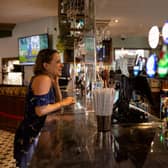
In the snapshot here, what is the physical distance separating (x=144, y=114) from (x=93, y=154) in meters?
0.81

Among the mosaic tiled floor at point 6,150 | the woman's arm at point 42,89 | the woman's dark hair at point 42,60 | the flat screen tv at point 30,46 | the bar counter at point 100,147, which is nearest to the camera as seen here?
the bar counter at point 100,147

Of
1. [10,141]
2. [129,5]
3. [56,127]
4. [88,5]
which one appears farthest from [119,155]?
[10,141]

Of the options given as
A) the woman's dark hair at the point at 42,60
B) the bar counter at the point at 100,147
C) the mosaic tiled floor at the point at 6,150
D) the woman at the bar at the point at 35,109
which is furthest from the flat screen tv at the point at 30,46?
the bar counter at the point at 100,147

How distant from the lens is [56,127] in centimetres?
162

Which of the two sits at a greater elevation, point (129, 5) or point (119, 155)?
point (129, 5)

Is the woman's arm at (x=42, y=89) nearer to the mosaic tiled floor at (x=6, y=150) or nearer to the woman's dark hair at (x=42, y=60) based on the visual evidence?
the woman's dark hair at (x=42, y=60)

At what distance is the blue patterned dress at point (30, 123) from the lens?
1942 mm

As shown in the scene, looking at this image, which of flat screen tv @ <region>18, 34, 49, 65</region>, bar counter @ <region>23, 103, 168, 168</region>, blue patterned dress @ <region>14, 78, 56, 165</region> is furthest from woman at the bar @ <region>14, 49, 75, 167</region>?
flat screen tv @ <region>18, 34, 49, 65</region>

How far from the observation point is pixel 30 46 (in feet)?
24.7

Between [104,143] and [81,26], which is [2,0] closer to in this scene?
[81,26]

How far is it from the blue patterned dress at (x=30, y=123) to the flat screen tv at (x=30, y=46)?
16.9ft

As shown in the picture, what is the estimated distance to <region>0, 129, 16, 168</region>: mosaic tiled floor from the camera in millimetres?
4000

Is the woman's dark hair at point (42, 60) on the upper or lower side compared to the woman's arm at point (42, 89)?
upper

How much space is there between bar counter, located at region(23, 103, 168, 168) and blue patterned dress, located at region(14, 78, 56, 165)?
0.88 feet
